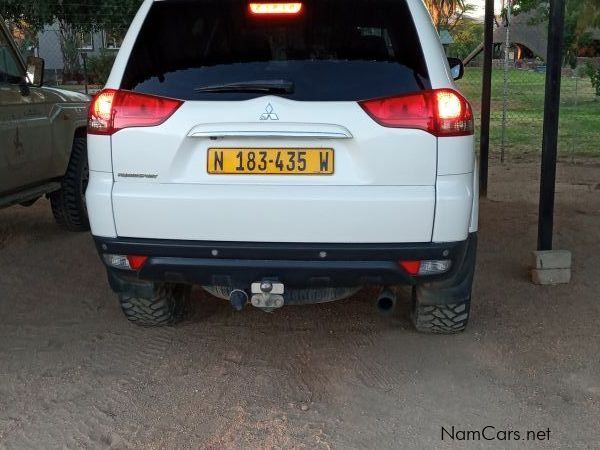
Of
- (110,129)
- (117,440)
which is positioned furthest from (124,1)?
(117,440)

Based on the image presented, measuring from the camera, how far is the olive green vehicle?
5.69m

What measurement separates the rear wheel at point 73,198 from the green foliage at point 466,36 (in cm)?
3916

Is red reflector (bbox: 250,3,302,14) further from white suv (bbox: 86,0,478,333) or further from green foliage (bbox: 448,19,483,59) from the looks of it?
green foliage (bbox: 448,19,483,59)

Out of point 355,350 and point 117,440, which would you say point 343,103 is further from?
point 117,440

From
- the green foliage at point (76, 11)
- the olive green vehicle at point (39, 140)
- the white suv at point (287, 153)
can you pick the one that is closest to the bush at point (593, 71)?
the green foliage at point (76, 11)

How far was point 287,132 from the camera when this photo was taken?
312 centimetres

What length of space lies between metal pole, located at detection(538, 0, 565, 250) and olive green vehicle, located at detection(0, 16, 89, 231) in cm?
390

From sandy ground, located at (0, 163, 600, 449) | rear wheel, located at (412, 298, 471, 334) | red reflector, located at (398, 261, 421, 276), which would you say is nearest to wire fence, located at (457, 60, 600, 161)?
sandy ground, located at (0, 163, 600, 449)

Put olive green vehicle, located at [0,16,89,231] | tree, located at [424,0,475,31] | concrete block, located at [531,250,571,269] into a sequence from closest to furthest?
concrete block, located at [531,250,571,269] < olive green vehicle, located at [0,16,89,231] < tree, located at [424,0,475,31]

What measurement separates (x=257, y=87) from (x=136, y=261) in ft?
3.24

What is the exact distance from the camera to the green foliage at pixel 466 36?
1786 inches

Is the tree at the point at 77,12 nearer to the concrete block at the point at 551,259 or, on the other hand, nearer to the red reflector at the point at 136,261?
the concrete block at the point at 551,259

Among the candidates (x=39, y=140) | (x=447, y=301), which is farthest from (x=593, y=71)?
(x=447, y=301)

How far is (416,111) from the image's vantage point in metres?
3.13
